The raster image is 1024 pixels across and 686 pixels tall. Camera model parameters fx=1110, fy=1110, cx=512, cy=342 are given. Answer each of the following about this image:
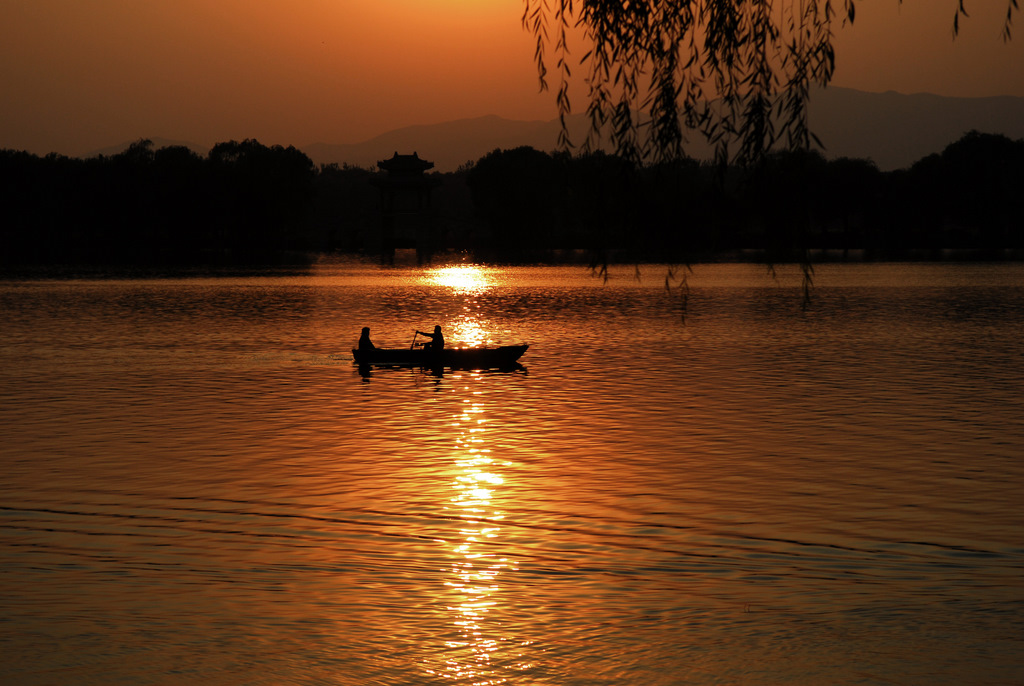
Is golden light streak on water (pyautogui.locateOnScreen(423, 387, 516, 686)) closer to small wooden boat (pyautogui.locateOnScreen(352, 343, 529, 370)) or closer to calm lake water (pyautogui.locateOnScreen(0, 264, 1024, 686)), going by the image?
calm lake water (pyautogui.locateOnScreen(0, 264, 1024, 686))

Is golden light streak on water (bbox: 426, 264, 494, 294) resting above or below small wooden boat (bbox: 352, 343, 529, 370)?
above

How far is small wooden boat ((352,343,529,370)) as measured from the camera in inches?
1778

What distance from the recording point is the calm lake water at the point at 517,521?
44.9 feet

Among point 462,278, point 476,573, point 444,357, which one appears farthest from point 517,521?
point 462,278

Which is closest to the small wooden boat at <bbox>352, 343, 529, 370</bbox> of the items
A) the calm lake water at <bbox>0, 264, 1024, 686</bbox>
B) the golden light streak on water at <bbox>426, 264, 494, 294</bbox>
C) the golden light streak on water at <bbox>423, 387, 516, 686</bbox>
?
the calm lake water at <bbox>0, 264, 1024, 686</bbox>

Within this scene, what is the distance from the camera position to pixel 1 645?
542 inches

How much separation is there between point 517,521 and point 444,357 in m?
24.8

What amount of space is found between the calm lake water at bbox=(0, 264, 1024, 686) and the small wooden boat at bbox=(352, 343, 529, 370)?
2.54 feet

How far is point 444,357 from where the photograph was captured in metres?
45.1

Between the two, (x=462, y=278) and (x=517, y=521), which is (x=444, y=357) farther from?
(x=462, y=278)

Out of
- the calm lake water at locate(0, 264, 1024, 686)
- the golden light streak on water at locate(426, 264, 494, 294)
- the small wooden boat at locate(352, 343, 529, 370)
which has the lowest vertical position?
the calm lake water at locate(0, 264, 1024, 686)

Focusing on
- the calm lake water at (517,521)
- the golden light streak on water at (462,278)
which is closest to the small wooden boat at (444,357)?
the calm lake water at (517,521)

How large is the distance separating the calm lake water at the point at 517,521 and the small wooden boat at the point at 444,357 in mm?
774

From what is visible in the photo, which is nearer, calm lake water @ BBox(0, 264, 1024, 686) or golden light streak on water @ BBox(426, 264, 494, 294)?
calm lake water @ BBox(0, 264, 1024, 686)
